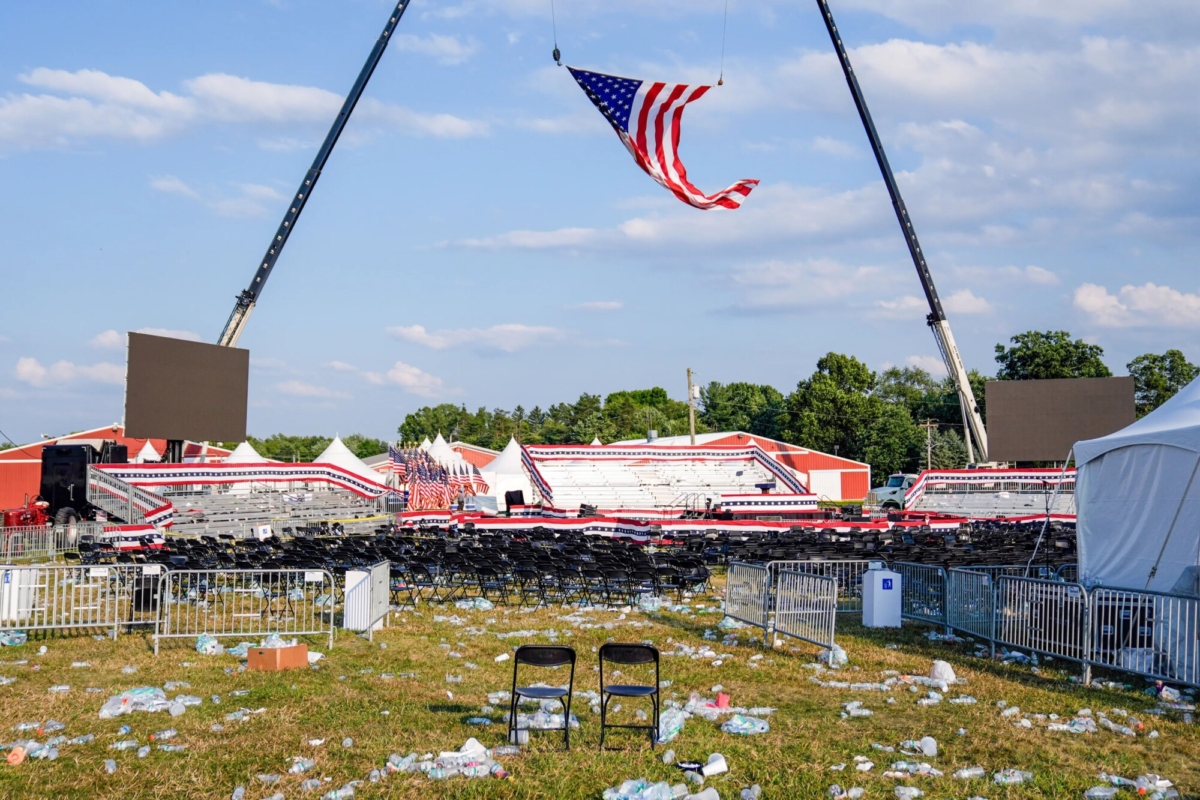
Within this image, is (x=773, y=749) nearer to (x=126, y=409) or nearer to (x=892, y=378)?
(x=126, y=409)

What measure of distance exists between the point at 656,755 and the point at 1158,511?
834 cm

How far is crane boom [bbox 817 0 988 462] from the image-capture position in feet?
165

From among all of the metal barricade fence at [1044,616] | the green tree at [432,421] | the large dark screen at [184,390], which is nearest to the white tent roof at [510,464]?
the large dark screen at [184,390]

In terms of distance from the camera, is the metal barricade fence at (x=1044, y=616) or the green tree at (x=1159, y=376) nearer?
the metal barricade fence at (x=1044, y=616)

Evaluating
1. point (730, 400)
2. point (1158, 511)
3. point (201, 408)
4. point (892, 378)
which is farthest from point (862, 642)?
point (892, 378)

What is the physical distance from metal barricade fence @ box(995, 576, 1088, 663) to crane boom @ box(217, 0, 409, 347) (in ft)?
125

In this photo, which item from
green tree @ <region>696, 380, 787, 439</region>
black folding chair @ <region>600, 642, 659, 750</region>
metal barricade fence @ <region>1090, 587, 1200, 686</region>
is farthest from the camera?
green tree @ <region>696, 380, 787, 439</region>

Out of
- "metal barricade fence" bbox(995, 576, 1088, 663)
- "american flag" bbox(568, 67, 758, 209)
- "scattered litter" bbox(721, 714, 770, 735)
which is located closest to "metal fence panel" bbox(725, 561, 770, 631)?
"metal barricade fence" bbox(995, 576, 1088, 663)

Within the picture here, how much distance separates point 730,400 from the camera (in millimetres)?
102812

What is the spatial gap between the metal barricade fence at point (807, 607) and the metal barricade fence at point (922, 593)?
260 centimetres

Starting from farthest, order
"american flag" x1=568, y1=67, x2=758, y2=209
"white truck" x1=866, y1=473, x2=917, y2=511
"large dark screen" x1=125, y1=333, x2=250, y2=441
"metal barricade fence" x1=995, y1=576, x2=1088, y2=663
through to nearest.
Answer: "white truck" x1=866, y1=473, x2=917, y2=511, "large dark screen" x1=125, y1=333, x2=250, y2=441, "american flag" x1=568, y1=67, x2=758, y2=209, "metal barricade fence" x1=995, y1=576, x2=1088, y2=663

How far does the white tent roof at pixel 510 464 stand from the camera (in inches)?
1905

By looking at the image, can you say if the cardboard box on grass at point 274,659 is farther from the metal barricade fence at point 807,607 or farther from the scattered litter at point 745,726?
the metal barricade fence at point 807,607

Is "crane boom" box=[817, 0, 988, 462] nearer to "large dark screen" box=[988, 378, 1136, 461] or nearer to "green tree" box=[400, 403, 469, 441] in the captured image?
"large dark screen" box=[988, 378, 1136, 461]
